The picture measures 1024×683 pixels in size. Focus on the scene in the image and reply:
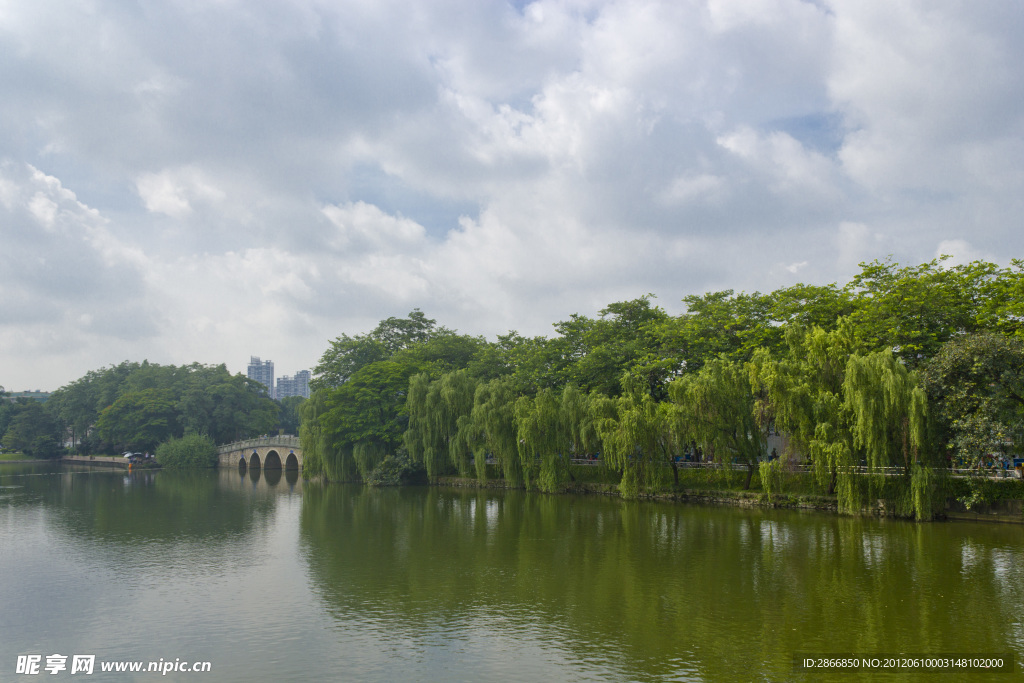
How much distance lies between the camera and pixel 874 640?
1239cm

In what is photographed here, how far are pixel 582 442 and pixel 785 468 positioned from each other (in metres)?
9.99

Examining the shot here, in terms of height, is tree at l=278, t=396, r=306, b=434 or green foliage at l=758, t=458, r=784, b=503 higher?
tree at l=278, t=396, r=306, b=434

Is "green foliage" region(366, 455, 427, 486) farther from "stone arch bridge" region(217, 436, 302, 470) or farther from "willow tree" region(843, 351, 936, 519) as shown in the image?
"willow tree" region(843, 351, 936, 519)

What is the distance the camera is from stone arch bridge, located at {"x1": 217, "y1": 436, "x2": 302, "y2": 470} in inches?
2493

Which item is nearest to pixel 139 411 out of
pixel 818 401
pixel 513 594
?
pixel 513 594

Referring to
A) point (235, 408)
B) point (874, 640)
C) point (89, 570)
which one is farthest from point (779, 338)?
point (235, 408)

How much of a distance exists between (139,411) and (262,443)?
1651 centimetres

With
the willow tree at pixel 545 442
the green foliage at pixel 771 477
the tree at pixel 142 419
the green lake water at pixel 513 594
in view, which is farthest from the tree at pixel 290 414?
the green foliage at pixel 771 477

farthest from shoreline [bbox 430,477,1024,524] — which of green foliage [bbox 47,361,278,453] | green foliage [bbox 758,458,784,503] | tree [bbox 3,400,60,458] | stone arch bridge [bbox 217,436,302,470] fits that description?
tree [bbox 3,400,60,458]

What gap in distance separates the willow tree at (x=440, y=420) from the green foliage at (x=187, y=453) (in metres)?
34.8

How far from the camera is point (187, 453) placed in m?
67.3

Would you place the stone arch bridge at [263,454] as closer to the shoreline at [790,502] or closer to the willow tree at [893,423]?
the shoreline at [790,502]

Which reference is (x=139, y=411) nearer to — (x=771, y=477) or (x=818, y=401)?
(x=771, y=477)

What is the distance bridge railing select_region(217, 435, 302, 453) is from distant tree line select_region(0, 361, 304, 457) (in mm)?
4177
